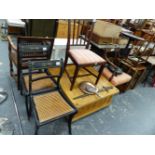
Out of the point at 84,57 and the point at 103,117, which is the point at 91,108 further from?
the point at 84,57

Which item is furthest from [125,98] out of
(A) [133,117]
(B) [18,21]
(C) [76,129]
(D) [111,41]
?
(B) [18,21]

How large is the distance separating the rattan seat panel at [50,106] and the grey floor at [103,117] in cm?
37

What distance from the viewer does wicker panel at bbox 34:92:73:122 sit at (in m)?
1.39

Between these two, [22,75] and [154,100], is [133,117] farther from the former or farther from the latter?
[22,75]

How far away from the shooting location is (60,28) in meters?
2.43

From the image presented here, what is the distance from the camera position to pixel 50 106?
147 centimetres

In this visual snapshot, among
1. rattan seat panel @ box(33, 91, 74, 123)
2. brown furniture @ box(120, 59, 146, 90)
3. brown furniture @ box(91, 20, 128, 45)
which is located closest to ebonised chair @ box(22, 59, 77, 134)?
rattan seat panel @ box(33, 91, 74, 123)

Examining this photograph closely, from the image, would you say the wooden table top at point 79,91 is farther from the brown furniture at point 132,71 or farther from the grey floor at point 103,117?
the brown furniture at point 132,71

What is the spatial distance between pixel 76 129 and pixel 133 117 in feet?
2.95

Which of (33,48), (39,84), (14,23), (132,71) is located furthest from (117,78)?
(14,23)

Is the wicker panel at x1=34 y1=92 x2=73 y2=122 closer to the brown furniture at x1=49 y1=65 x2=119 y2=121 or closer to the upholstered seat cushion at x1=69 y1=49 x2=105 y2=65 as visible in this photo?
the brown furniture at x1=49 y1=65 x2=119 y2=121

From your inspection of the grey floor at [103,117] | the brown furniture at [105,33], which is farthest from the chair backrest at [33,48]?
the brown furniture at [105,33]

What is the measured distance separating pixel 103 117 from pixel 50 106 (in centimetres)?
88

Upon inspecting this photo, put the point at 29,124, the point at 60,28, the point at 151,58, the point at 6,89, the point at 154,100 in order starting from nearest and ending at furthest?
the point at 29,124 → the point at 6,89 → the point at 60,28 → the point at 154,100 → the point at 151,58
